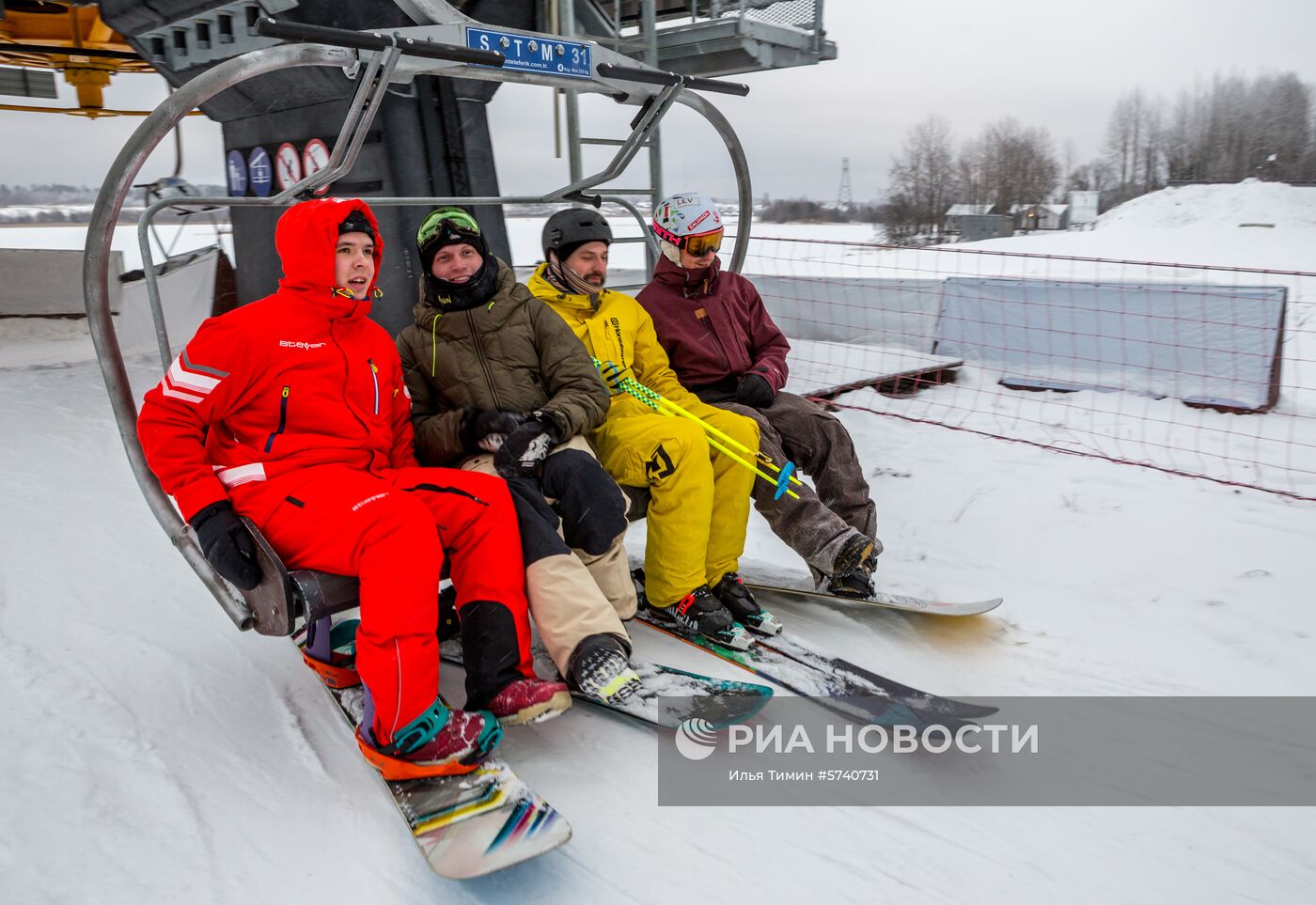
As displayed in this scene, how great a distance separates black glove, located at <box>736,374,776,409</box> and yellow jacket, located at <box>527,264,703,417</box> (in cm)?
19

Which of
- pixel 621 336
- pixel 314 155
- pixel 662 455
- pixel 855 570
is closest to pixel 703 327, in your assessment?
pixel 621 336

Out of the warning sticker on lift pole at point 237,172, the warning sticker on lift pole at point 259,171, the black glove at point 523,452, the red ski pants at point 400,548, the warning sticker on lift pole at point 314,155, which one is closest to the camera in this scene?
the red ski pants at point 400,548

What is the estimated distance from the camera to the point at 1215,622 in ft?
10.9

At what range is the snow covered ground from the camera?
6.56 feet

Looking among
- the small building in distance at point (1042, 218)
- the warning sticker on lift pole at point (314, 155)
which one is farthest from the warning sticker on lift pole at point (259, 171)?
the small building in distance at point (1042, 218)

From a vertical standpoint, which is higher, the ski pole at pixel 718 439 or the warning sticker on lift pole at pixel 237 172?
the warning sticker on lift pole at pixel 237 172

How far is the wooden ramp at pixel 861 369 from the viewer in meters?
6.65

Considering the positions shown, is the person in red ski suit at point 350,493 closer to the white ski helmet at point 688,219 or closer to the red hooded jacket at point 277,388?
the red hooded jacket at point 277,388

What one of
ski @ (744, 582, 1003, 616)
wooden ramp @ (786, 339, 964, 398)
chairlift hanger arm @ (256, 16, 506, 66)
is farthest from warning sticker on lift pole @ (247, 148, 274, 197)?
ski @ (744, 582, 1003, 616)

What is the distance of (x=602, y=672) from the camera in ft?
7.86

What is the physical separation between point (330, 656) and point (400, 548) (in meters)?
0.79

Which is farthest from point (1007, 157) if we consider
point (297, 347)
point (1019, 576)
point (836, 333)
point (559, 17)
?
point (297, 347)

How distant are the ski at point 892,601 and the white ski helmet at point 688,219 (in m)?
1.36

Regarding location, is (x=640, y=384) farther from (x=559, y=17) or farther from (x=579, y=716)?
(x=559, y=17)
